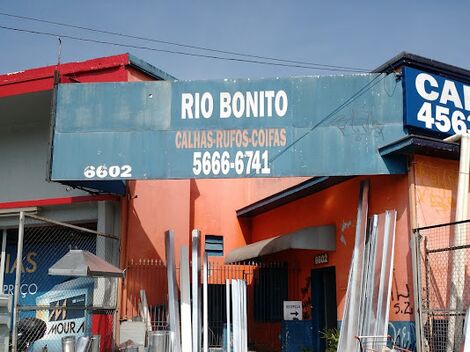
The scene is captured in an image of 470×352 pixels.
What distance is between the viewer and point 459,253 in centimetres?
1043

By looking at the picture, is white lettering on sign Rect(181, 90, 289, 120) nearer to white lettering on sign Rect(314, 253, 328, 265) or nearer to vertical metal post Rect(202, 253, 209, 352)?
vertical metal post Rect(202, 253, 209, 352)

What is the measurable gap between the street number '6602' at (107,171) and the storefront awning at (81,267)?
166 centimetres

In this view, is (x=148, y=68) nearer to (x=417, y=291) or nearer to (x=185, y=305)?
(x=185, y=305)

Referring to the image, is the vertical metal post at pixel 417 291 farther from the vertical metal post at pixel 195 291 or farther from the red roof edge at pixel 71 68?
the red roof edge at pixel 71 68

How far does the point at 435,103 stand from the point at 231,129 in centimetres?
395

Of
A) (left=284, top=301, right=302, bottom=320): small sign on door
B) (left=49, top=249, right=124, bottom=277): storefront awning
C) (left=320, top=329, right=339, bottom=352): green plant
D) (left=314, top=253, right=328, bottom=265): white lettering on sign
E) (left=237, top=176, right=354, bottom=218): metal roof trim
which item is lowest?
(left=320, top=329, right=339, bottom=352): green plant

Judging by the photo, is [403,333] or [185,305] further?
[185,305]

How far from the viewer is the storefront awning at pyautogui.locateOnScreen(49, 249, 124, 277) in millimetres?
10531

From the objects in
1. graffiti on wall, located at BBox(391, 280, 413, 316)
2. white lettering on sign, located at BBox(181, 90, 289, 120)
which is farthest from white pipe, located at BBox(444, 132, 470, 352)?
white lettering on sign, located at BBox(181, 90, 289, 120)

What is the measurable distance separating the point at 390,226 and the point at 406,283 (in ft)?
3.52

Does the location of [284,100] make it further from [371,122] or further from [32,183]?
[32,183]

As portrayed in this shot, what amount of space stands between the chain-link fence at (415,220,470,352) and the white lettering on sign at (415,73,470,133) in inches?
79.9

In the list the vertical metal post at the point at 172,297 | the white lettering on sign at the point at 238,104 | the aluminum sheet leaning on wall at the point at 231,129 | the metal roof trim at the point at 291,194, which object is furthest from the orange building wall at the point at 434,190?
the vertical metal post at the point at 172,297

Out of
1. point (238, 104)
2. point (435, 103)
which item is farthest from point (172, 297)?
point (435, 103)
